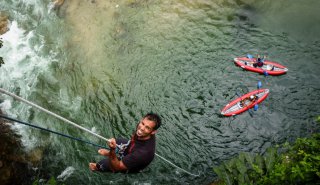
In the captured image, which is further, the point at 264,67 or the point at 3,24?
the point at 3,24

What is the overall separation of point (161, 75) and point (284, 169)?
31.3 feet

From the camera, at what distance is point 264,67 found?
15305 mm

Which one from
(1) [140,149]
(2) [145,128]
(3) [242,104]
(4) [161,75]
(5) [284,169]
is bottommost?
(3) [242,104]

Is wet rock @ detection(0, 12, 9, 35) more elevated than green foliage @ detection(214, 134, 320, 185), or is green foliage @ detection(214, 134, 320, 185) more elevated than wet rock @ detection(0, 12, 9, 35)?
wet rock @ detection(0, 12, 9, 35)

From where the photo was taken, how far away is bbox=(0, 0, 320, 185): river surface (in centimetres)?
1216

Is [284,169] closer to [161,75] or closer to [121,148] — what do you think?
[121,148]

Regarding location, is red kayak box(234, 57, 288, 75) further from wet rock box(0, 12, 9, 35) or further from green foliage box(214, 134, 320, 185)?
wet rock box(0, 12, 9, 35)

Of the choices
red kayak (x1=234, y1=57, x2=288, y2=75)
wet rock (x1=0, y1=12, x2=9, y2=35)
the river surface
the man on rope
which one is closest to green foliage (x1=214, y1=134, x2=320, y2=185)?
the man on rope

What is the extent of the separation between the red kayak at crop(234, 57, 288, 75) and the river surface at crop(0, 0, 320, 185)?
1.04 feet

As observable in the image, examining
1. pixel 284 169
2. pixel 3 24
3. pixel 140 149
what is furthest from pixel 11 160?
pixel 3 24

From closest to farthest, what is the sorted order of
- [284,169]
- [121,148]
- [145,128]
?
[145,128] → [284,169] → [121,148]

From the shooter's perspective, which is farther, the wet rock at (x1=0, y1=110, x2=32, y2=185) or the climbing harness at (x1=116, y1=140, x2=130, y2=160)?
the wet rock at (x1=0, y1=110, x2=32, y2=185)

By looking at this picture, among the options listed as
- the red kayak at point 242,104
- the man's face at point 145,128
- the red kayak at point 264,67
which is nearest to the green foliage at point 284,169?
the man's face at point 145,128

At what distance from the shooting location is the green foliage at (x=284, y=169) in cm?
567
